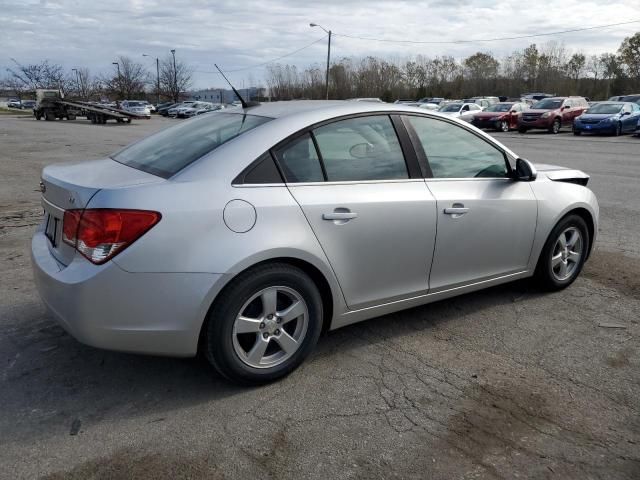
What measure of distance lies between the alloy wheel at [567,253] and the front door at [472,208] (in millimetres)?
434

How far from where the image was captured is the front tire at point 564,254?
14.7ft

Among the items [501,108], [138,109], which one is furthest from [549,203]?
[138,109]

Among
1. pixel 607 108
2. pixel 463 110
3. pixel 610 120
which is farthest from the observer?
pixel 463 110

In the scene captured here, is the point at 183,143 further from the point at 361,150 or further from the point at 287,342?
the point at 287,342

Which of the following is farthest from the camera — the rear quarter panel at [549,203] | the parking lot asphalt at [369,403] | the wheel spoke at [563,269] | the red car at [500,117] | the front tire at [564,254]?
the red car at [500,117]

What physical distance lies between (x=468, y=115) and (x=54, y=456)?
32105mm

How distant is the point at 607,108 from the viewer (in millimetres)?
27375

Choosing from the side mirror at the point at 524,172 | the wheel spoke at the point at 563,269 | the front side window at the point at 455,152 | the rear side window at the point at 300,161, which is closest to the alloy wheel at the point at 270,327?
the rear side window at the point at 300,161

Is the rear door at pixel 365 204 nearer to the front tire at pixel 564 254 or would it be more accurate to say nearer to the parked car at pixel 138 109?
the front tire at pixel 564 254

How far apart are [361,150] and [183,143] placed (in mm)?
1127

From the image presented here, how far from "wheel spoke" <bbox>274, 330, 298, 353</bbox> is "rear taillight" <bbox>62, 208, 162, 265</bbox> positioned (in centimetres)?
97

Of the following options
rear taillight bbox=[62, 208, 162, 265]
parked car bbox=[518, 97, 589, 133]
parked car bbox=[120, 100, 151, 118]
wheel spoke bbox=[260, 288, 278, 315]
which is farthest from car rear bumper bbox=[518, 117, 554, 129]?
parked car bbox=[120, 100, 151, 118]

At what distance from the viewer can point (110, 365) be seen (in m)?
3.41

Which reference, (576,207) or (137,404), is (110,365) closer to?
(137,404)
